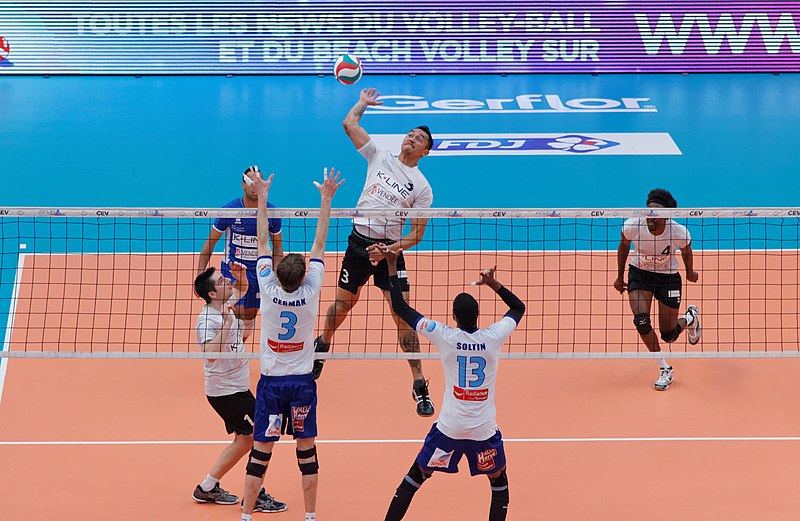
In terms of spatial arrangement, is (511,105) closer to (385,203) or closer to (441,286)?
A: (441,286)

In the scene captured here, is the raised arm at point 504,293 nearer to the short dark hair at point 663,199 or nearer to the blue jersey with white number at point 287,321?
the blue jersey with white number at point 287,321

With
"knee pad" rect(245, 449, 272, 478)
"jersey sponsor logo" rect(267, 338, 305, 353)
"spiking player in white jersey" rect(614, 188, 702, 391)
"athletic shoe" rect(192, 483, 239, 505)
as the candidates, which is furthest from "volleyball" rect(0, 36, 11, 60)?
"knee pad" rect(245, 449, 272, 478)

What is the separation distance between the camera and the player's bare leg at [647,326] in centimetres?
1138

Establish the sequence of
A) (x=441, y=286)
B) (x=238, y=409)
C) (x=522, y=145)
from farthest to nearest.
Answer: (x=522, y=145) → (x=441, y=286) → (x=238, y=409)

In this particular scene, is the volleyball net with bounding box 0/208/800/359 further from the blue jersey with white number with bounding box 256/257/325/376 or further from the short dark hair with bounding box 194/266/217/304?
the blue jersey with white number with bounding box 256/257/325/376

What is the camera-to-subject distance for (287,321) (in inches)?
326

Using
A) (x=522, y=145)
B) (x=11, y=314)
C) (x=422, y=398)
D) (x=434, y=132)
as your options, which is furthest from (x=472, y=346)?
(x=434, y=132)

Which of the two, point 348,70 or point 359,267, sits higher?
point 348,70

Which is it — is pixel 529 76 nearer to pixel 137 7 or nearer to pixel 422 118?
pixel 422 118

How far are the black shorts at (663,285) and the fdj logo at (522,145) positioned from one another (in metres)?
7.22

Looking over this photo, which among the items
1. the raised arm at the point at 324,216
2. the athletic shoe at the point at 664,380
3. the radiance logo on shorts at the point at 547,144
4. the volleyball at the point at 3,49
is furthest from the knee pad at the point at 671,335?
the volleyball at the point at 3,49

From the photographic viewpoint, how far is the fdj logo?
61.0ft

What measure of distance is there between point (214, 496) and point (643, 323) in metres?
4.76

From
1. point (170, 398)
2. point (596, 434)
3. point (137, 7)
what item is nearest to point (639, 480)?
point (596, 434)
